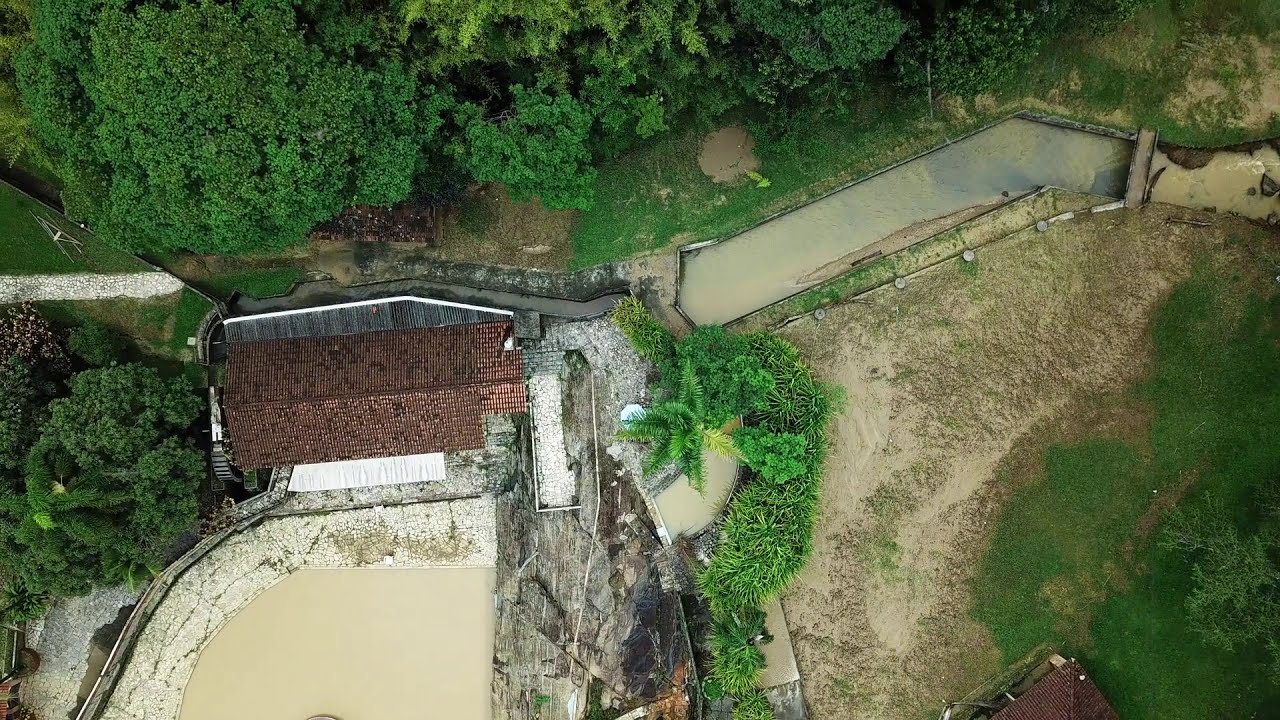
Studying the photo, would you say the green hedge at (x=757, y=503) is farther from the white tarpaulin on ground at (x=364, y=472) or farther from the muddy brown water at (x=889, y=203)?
the white tarpaulin on ground at (x=364, y=472)

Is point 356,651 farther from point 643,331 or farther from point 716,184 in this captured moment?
point 716,184

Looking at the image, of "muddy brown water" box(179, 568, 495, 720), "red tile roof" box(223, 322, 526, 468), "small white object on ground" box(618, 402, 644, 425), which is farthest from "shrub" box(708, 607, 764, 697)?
"red tile roof" box(223, 322, 526, 468)

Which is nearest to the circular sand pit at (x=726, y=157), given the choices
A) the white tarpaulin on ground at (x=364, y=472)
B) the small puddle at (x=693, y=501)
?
the small puddle at (x=693, y=501)

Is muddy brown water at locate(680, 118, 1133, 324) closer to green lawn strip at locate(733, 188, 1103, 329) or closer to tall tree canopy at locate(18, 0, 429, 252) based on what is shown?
green lawn strip at locate(733, 188, 1103, 329)

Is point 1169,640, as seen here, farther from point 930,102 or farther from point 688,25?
point 688,25

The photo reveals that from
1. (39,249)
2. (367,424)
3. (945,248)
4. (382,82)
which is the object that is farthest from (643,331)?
(39,249)

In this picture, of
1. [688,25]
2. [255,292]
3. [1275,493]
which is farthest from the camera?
[255,292]

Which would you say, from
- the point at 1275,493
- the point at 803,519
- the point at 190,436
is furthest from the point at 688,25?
the point at 1275,493
